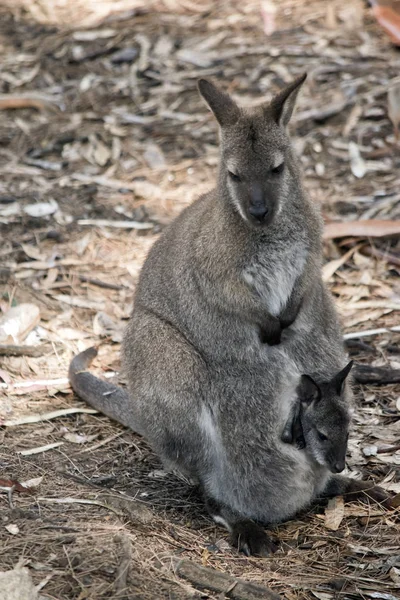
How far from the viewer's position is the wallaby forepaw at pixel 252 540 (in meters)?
4.11

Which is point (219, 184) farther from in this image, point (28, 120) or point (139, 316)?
point (28, 120)

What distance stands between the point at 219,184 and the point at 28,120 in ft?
13.0

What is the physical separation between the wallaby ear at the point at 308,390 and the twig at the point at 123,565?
1.05 metres

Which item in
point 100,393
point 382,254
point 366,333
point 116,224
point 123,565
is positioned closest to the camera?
point 123,565

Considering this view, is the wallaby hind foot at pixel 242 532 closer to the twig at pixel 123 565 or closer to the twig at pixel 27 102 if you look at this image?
the twig at pixel 123 565

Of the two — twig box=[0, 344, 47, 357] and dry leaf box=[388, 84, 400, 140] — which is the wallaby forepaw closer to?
twig box=[0, 344, 47, 357]

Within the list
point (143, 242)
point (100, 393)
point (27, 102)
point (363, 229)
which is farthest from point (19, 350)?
point (27, 102)

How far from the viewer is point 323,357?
14.7 feet

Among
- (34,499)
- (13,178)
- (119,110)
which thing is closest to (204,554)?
(34,499)

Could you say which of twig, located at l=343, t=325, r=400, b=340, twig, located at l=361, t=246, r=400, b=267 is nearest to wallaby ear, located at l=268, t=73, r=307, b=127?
twig, located at l=343, t=325, r=400, b=340

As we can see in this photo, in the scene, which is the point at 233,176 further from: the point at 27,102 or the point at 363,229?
the point at 27,102

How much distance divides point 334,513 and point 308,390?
0.63 meters

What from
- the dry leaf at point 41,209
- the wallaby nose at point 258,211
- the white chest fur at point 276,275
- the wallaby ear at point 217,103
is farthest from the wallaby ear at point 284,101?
the dry leaf at point 41,209

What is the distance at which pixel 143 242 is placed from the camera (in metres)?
6.54
